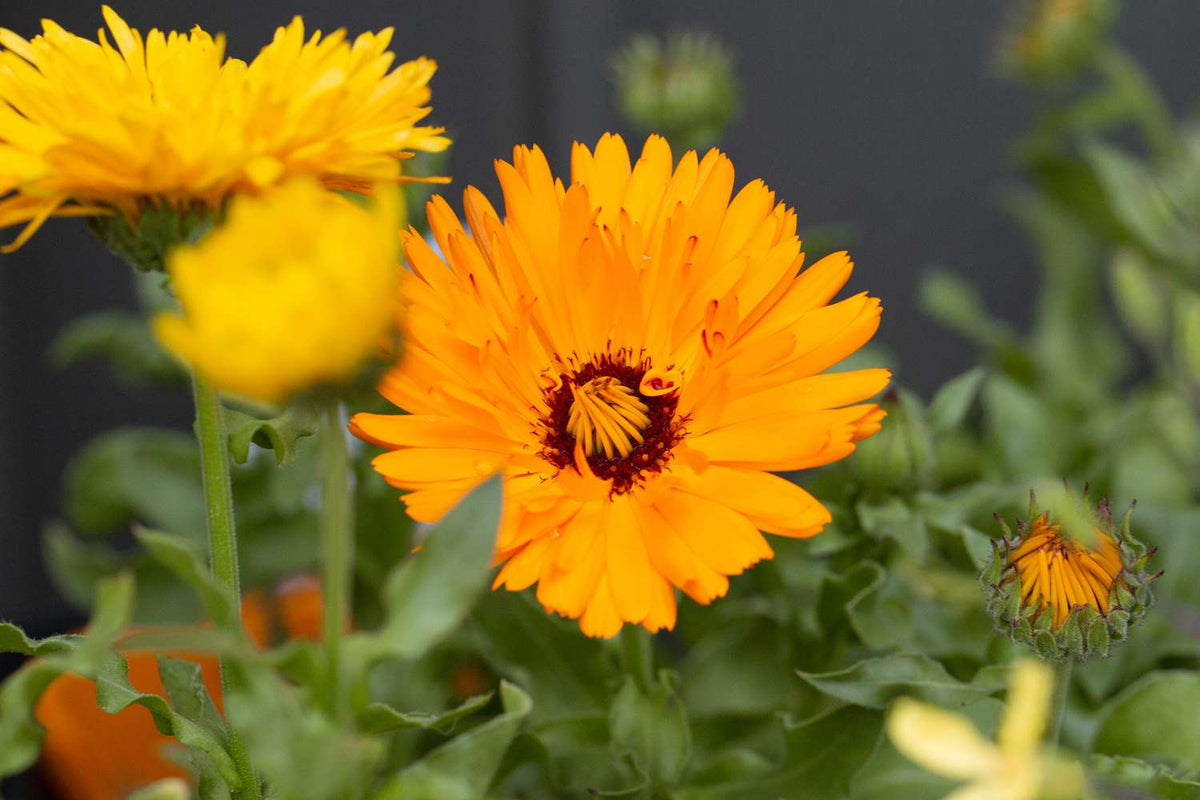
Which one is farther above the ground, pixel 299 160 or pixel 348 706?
pixel 299 160

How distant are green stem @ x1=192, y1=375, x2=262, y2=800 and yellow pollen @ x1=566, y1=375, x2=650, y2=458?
0.11 meters

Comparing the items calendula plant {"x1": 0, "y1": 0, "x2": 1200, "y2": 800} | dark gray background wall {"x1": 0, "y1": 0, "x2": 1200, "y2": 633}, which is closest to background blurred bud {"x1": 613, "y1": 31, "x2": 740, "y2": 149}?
calendula plant {"x1": 0, "y1": 0, "x2": 1200, "y2": 800}

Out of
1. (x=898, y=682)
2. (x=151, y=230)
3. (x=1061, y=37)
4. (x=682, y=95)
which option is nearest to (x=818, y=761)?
(x=898, y=682)

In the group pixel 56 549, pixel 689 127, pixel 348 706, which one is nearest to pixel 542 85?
pixel 689 127

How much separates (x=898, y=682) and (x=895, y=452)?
0.34 feet

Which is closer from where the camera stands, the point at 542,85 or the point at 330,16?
the point at 330,16

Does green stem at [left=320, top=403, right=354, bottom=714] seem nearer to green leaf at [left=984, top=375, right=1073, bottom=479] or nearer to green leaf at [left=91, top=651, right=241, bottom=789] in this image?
green leaf at [left=91, top=651, right=241, bottom=789]

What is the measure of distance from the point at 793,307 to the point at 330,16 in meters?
0.56

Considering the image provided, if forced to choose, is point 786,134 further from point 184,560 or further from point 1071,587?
point 184,560

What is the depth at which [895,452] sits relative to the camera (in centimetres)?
46

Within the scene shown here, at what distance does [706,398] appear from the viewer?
1.17 feet

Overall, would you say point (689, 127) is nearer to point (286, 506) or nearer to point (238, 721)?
point (286, 506)

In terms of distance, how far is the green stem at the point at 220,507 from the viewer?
334 millimetres

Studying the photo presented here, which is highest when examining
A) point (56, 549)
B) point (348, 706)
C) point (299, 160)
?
point (299, 160)
